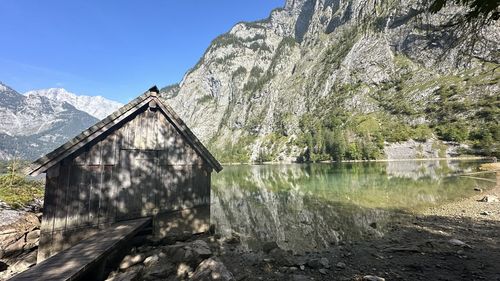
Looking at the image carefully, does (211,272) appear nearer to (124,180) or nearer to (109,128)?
(124,180)

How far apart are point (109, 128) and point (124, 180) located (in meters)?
2.55

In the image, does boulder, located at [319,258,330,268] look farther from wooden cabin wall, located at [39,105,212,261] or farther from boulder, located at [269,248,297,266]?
wooden cabin wall, located at [39,105,212,261]

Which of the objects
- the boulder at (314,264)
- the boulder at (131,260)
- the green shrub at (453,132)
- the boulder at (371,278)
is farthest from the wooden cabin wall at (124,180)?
the green shrub at (453,132)

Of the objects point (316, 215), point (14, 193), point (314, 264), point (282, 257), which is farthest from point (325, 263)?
point (14, 193)

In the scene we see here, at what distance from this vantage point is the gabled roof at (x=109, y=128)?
32.6 feet

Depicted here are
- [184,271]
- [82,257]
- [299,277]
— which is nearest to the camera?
[82,257]

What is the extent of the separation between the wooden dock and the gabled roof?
11.5 ft

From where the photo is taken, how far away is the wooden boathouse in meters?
10.4

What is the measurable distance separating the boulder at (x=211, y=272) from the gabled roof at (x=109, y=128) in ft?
22.5

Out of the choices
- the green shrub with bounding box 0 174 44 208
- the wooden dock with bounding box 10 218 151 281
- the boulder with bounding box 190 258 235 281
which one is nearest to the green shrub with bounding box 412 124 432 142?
the boulder with bounding box 190 258 235 281

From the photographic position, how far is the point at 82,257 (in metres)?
7.86

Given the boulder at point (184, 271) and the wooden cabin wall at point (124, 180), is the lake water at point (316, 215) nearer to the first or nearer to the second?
the boulder at point (184, 271)

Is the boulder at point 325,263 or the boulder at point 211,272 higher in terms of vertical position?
the boulder at point 211,272

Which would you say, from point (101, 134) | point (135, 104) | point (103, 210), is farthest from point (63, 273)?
point (135, 104)
